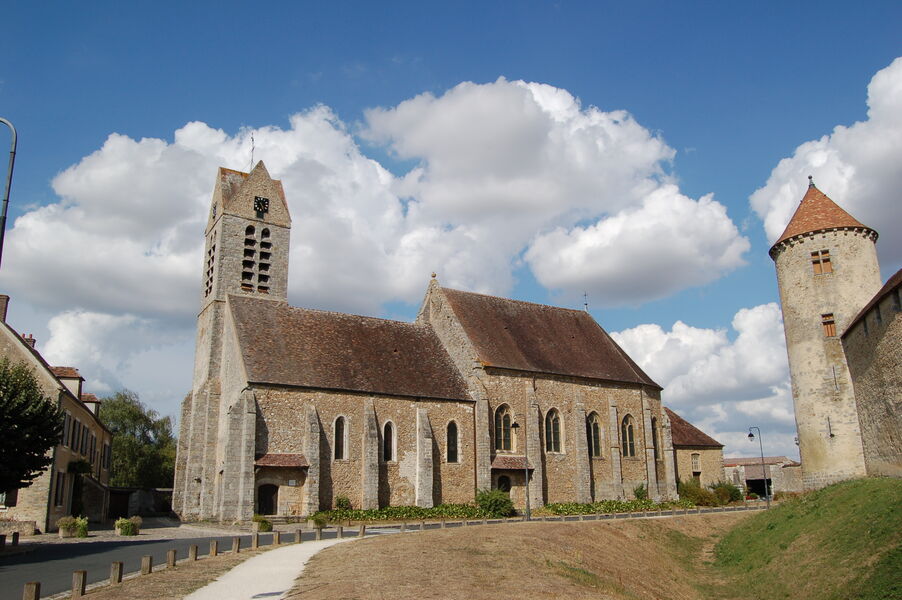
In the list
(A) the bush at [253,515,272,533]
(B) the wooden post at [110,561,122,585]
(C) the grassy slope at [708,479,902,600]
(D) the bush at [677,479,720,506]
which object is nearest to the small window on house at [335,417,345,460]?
(A) the bush at [253,515,272,533]

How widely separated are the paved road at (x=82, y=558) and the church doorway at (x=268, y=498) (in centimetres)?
534

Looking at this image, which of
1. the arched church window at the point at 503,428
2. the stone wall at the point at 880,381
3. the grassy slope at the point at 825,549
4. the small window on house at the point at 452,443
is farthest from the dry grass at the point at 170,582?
the arched church window at the point at 503,428

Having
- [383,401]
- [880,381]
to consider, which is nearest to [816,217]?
[880,381]

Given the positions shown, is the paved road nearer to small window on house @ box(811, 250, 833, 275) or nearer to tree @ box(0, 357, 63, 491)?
tree @ box(0, 357, 63, 491)

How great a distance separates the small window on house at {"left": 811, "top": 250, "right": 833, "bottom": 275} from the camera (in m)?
30.0

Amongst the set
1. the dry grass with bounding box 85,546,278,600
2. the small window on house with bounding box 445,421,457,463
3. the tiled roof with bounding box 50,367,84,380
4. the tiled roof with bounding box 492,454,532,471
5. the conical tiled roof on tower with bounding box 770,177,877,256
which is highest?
the conical tiled roof on tower with bounding box 770,177,877,256

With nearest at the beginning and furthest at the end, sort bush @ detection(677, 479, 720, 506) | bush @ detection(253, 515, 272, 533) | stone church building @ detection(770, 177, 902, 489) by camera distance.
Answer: bush @ detection(253, 515, 272, 533), stone church building @ detection(770, 177, 902, 489), bush @ detection(677, 479, 720, 506)

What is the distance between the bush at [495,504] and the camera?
32.7 m

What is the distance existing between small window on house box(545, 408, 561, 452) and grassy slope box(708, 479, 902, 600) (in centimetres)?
1381

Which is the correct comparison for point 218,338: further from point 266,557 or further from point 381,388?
point 266,557

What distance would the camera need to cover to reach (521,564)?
1594 centimetres

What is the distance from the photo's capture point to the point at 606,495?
128ft

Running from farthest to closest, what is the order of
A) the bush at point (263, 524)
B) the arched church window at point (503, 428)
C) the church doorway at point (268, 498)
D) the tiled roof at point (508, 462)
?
the arched church window at point (503, 428) → the tiled roof at point (508, 462) → the church doorway at point (268, 498) → the bush at point (263, 524)

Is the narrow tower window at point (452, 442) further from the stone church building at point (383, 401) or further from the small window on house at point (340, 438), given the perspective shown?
the small window on house at point (340, 438)
